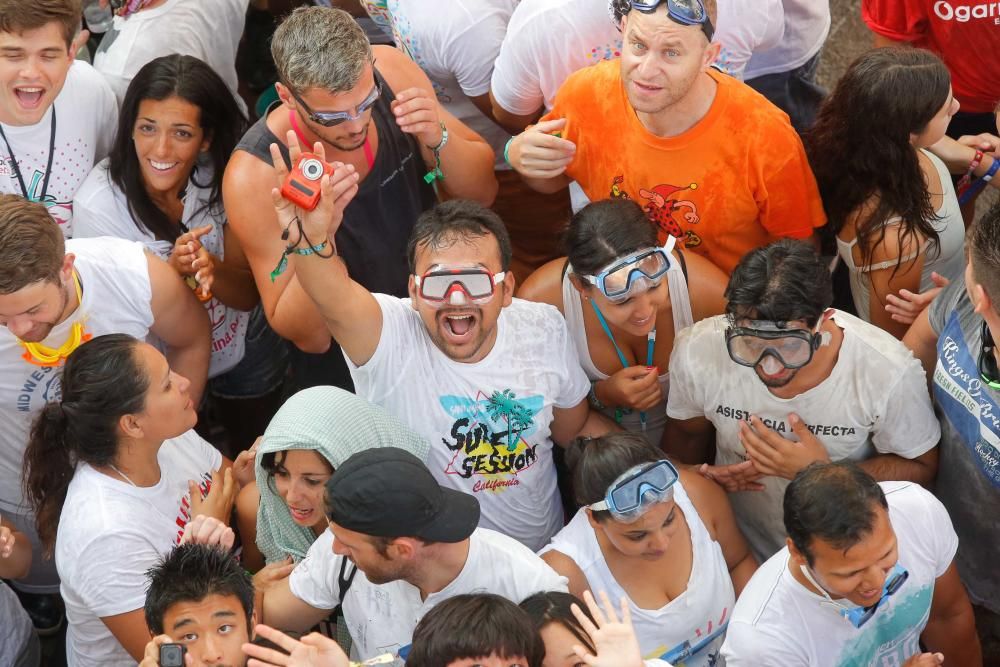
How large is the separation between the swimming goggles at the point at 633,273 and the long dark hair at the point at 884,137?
0.70 m

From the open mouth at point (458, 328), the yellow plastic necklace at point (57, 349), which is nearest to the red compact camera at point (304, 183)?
the open mouth at point (458, 328)

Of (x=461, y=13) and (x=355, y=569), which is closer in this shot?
(x=355, y=569)

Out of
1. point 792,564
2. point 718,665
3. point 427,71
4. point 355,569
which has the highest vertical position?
point 427,71

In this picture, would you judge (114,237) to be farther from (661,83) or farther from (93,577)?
(661,83)

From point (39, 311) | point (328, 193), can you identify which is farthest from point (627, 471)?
point (39, 311)

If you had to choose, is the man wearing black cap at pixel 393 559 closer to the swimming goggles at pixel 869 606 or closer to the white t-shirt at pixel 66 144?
the swimming goggles at pixel 869 606

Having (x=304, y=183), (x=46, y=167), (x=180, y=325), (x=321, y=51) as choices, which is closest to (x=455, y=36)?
(x=321, y=51)

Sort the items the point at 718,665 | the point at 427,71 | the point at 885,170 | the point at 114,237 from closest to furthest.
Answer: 1. the point at 718,665
2. the point at 885,170
3. the point at 114,237
4. the point at 427,71

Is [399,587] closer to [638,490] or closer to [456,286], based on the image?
[638,490]

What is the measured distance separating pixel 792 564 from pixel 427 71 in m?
2.30

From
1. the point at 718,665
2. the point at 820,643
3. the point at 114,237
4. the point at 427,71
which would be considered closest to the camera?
the point at 820,643

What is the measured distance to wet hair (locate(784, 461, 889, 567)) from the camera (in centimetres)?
305

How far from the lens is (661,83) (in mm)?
3654

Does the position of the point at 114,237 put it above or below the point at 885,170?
below
